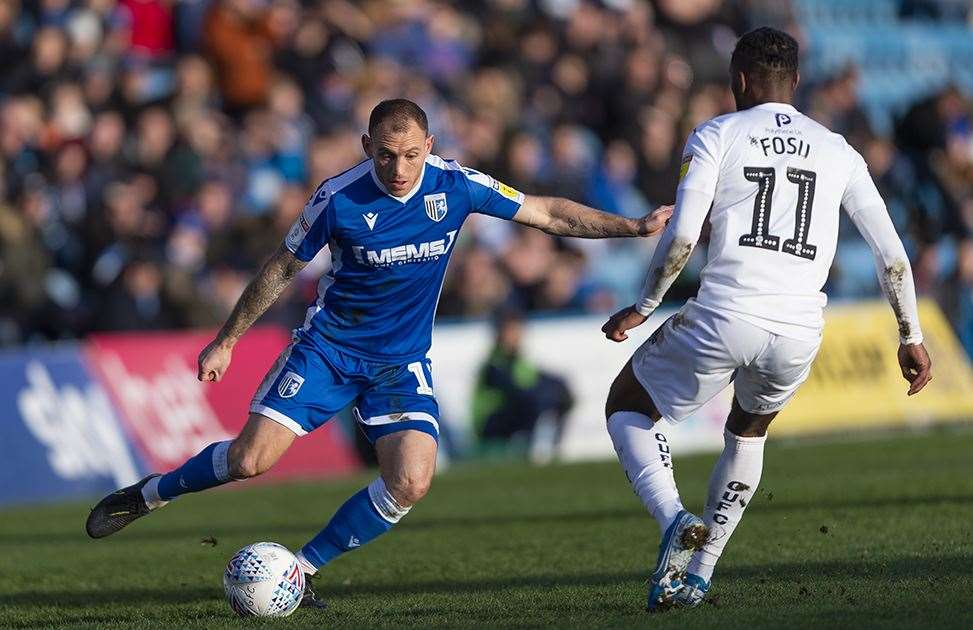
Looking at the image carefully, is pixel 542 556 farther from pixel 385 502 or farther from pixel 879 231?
pixel 879 231

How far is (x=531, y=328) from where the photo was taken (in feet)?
61.9

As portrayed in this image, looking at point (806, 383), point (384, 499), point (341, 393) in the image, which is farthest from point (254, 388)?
point (384, 499)

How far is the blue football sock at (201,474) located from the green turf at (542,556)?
0.62 meters

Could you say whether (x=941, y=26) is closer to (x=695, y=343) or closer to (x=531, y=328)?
(x=531, y=328)

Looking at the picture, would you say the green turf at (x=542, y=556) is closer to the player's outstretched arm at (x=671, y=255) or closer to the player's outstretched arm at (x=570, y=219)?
the player's outstretched arm at (x=671, y=255)

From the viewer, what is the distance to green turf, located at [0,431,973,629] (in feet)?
25.6

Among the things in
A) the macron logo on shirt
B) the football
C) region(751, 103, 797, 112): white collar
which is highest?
region(751, 103, 797, 112): white collar

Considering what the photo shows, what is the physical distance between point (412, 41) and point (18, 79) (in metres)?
5.43

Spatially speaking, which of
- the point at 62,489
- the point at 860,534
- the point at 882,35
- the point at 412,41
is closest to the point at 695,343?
the point at 860,534

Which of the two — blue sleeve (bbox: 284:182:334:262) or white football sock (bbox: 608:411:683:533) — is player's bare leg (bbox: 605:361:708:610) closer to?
white football sock (bbox: 608:411:683:533)

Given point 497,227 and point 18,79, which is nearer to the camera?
point 18,79

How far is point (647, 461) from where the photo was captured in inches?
304

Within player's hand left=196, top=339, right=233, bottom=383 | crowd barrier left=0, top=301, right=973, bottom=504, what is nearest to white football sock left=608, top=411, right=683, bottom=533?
player's hand left=196, top=339, right=233, bottom=383

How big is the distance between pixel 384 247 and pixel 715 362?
182cm
